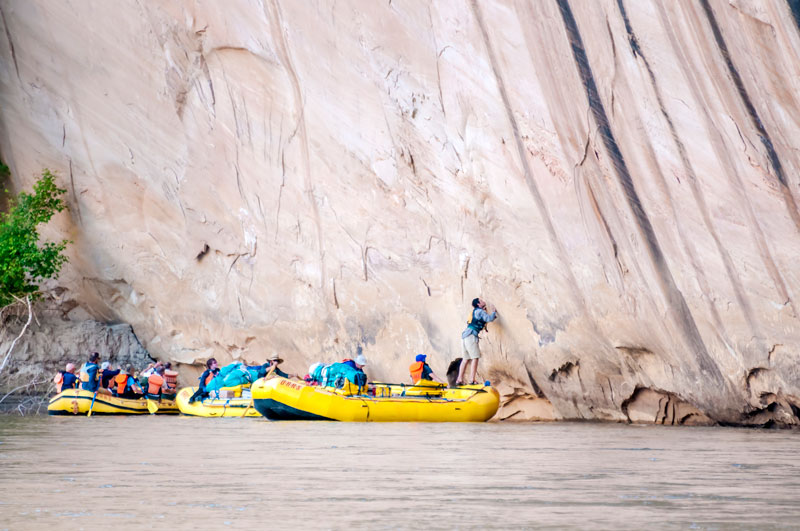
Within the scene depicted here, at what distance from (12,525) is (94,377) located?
17440mm

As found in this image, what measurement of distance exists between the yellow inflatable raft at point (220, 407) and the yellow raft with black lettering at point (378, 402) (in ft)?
6.74

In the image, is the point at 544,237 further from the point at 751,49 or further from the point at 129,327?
the point at 129,327

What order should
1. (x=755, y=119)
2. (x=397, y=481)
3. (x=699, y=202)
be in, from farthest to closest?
1. (x=699, y=202)
2. (x=755, y=119)
3. (x=397, y=481)

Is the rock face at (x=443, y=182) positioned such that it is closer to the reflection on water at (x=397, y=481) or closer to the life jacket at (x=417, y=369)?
the life jacket at (x=417, y=369)

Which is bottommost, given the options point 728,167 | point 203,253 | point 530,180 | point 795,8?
point 203,253

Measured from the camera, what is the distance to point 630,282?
17.0 meters

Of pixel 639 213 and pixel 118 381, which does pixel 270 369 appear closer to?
pixel 118 381

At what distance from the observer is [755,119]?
15445mm

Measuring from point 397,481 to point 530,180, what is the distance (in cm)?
1090

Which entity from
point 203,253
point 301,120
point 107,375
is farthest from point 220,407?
point 301,120

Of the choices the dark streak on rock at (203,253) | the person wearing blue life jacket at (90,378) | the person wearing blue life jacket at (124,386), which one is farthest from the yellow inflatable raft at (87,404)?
the dark streak on rock at (203,253)

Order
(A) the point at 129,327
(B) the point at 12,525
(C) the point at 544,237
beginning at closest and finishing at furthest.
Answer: (B) the point at 12,525 < (C) the point at 544,237 < (A) the point at 129,327

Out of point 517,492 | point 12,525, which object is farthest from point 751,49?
point 12,525

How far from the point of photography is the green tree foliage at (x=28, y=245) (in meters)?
24.5
